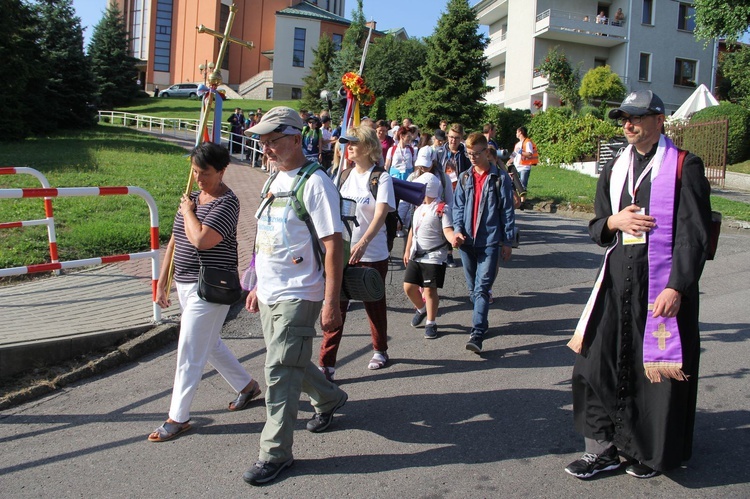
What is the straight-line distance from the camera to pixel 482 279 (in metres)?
5.96

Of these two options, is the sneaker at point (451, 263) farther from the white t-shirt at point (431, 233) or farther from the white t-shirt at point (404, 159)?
the white t-shirt at point (431, 233)

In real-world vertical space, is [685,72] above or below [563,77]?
above

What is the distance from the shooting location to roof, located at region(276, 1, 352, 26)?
6012cm

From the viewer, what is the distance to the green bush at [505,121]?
31367 millimetres

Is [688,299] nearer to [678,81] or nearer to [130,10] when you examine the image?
[678,81]

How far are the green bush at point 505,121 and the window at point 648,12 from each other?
42.4 ft

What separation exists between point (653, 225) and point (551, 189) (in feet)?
49.0

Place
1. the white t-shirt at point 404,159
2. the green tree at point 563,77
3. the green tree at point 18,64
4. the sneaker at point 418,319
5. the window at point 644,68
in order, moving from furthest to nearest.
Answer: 1. the window at point 644,68
2. the green tree at point 563,77
3. the green tree at point 18,64
4. the white t-shirt at point 404,159
5. the sneaker at point 418,319

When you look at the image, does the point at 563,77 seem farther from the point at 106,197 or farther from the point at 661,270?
the point at 661,270

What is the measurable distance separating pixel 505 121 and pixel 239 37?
38635 mm

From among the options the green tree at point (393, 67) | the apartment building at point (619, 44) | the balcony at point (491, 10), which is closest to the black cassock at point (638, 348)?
the apartment building at point (619, 44)

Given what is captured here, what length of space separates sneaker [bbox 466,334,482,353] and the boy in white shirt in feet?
2.13

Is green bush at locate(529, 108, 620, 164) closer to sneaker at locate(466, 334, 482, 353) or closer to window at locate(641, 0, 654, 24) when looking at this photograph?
window at locate(641, 0, 654, 24)

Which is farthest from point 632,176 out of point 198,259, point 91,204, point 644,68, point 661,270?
point 644,68
